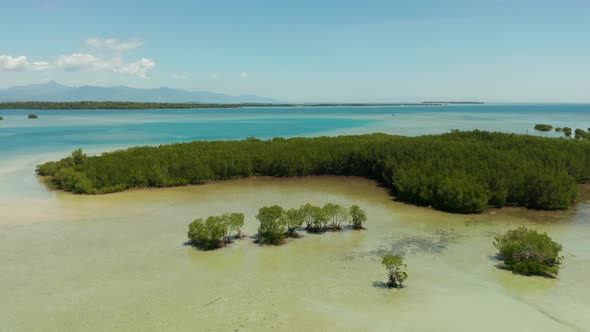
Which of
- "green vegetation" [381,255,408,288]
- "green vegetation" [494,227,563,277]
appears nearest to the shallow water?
"green vegetation" [381,255,408,288]

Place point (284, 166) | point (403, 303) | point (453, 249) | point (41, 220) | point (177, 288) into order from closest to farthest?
point (403, 303), point (177, 288), point (453, 249), point (41, 220), point (284, 166)

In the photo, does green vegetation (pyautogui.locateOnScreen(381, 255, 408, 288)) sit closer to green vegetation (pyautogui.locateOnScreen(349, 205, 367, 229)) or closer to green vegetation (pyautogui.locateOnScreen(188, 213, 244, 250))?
green vegetation (pyautogui.locateOnScreen(349, 205, 367, 229))

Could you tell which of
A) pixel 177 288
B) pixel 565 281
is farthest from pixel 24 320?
pixel 565 281

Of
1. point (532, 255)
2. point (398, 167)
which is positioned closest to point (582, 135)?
point (398, 167)

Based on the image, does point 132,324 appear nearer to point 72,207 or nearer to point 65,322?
point 65,322

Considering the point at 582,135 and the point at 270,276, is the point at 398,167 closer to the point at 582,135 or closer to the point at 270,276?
the point at 270,276

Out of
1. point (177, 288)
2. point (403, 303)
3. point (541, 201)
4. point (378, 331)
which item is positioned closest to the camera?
point (378, 331)
